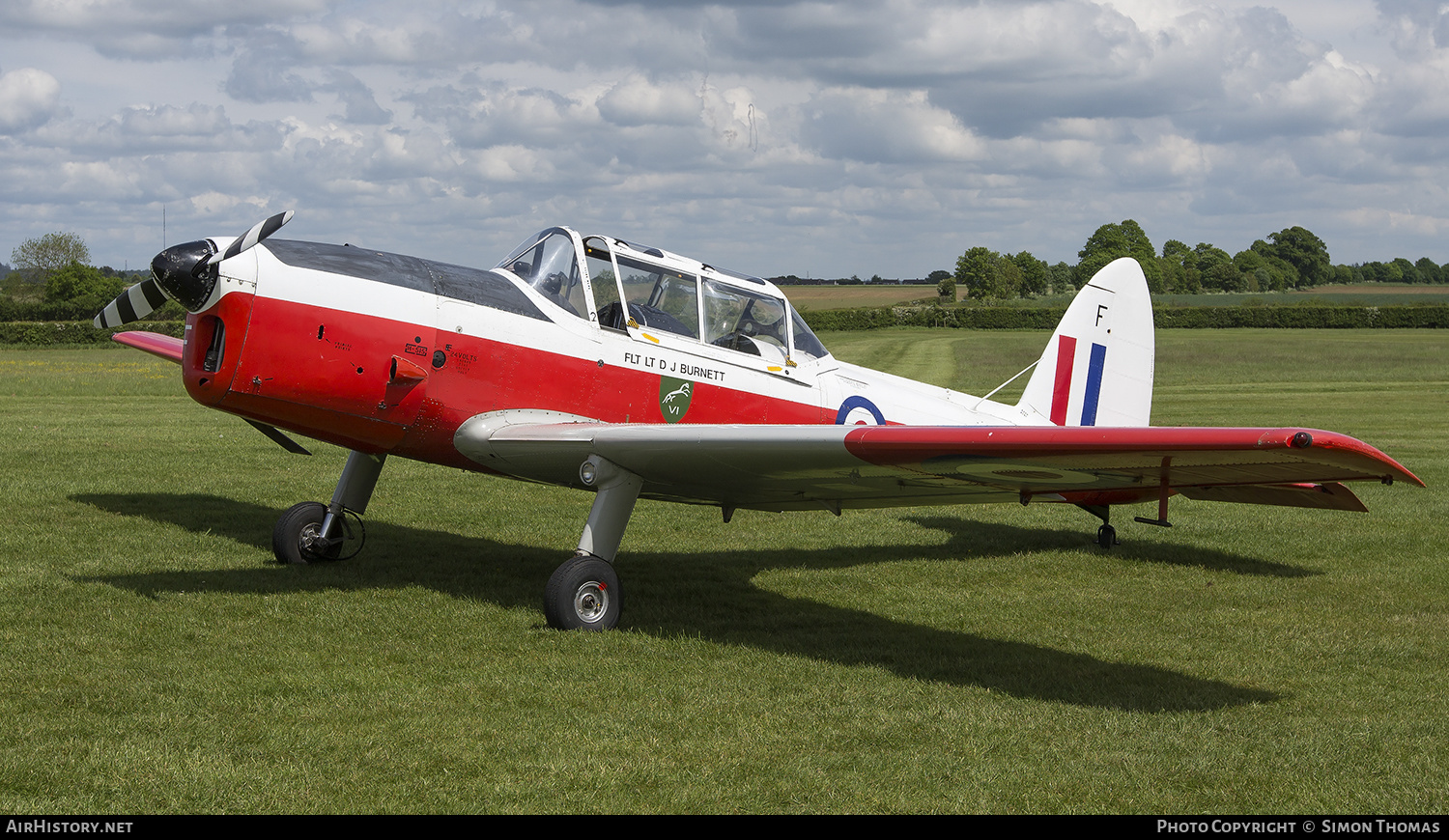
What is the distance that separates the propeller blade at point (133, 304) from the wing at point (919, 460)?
7.81 ft

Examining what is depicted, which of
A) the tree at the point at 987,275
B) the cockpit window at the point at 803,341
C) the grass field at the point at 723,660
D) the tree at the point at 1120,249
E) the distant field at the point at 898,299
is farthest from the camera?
the tree at the point at 1120,249

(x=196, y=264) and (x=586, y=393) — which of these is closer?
(x=196, y=264)

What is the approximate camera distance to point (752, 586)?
28.7 feet

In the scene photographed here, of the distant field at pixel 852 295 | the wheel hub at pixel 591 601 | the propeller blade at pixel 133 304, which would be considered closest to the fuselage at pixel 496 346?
the propeller blade at pixel 133 304

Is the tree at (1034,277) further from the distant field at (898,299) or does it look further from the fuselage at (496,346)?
the fuselage at (496,346)

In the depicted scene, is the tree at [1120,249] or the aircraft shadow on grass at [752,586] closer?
the aircraft shadow on grass at [752,586]

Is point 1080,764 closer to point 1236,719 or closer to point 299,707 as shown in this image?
point 1236,719

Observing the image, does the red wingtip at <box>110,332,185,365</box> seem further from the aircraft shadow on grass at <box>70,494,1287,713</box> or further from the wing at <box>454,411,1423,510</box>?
the wing at <box>454,411,1423,510</box>

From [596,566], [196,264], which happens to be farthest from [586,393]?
[196,264]

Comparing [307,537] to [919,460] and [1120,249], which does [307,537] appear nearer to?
[919,460]

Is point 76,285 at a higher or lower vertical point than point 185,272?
lower

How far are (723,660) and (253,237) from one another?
3749 millimetres

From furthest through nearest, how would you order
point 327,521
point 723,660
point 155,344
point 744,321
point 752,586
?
point 155,344, point 327,521, point 752,586, point 744,321, point 723,660

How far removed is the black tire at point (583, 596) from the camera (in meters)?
7.06
